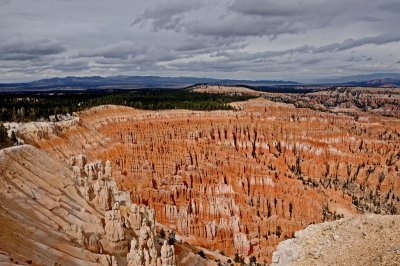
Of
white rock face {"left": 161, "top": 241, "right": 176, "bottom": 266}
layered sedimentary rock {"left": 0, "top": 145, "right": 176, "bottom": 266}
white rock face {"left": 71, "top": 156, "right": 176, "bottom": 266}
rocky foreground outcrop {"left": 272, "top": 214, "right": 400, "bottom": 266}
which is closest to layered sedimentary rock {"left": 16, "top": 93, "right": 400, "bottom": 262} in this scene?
white rock face {"left": 71, "top": 156, "right": 176, "bottom": 266}

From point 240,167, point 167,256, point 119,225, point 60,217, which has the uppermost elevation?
point 60,217

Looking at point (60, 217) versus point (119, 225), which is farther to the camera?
point (119, 225)

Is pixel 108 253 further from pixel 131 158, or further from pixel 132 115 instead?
pixel 132 115

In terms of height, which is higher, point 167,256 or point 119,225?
point 119,225

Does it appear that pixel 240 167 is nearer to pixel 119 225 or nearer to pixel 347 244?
pixel 119 225

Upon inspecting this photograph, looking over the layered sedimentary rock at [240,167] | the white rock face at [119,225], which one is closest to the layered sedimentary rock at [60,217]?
the white rock face at [119,225]

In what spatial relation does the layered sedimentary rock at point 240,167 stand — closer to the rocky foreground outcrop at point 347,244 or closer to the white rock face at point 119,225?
the white rock face at point 119,225

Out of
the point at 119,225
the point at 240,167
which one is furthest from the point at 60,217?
the point at 240,167
